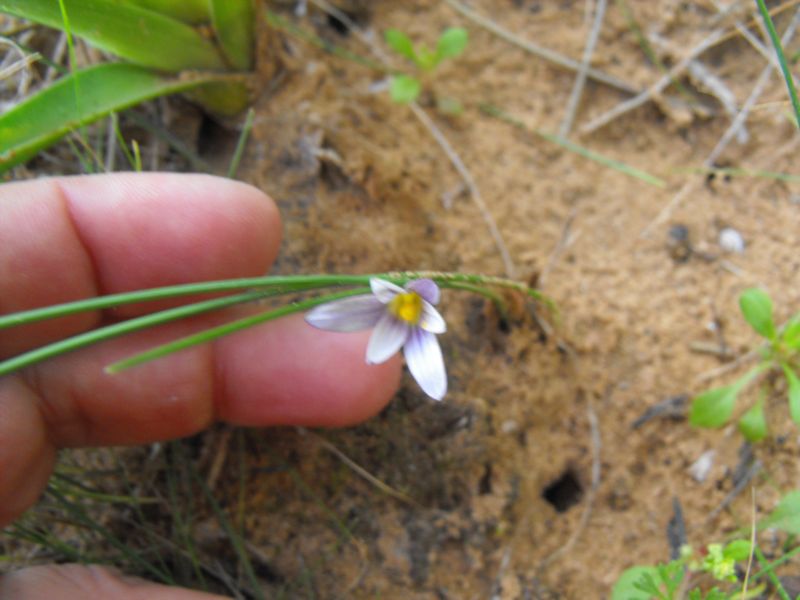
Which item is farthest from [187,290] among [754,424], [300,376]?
[754,424]

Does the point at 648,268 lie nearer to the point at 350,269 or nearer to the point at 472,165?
the point at 472,165

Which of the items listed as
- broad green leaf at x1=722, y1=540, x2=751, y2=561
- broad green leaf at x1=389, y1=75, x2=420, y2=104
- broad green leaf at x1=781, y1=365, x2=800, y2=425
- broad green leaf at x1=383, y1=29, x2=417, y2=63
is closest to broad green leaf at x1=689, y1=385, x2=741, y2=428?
broad green leaf at x1=781, y1=365, x2=800, y2=425

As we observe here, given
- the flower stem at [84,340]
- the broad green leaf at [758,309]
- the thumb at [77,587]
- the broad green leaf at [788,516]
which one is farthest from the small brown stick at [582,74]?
the thumb at [77,587]

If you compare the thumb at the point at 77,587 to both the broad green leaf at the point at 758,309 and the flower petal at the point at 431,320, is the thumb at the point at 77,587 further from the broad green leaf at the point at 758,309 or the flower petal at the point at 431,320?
the broad green leaf at the point at 758,309

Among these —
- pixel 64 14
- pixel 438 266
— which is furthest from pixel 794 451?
pixel 64 14

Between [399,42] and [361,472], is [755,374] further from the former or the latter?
[399,42]
